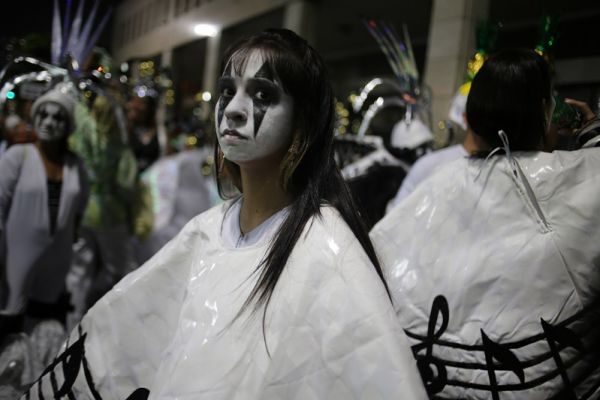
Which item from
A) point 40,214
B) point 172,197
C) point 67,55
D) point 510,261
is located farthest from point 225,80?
point 172,197

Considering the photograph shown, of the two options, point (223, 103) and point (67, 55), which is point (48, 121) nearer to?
point (67, 55)

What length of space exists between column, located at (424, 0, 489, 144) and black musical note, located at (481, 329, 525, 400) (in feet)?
12.1

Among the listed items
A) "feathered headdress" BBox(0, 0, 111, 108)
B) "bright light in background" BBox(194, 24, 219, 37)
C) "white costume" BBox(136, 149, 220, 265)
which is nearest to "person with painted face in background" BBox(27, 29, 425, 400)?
"feathered headdress" BBox(0, 0, 111, 108)

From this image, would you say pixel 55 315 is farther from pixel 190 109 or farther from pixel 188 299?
pixel 190 109

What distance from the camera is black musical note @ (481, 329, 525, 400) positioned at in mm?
1718

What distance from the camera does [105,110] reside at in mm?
4660

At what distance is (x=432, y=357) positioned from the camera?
186cm

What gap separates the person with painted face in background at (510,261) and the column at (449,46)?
334cm

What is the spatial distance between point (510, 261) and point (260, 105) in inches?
Result: 37.9

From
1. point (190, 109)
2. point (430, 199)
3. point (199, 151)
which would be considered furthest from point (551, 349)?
point (190, 109)

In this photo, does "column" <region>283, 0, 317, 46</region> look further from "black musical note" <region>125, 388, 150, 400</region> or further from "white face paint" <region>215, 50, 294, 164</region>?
"black musical note" <region>125, 388, 150, 400</region>

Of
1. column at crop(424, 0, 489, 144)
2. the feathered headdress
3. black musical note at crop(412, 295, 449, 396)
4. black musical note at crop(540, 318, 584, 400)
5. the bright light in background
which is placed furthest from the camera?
the bright light in background

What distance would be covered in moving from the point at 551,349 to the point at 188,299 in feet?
3.63

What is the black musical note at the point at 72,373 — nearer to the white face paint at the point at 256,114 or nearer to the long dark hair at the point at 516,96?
the white face paint at the point at 256,114
